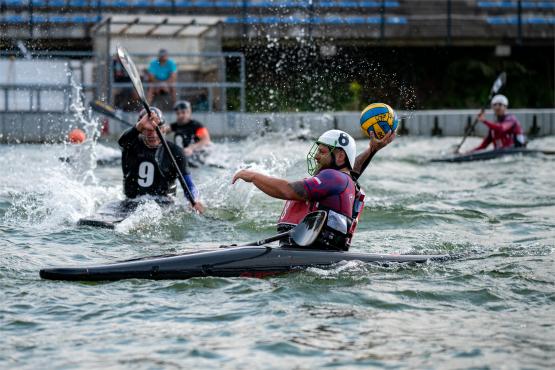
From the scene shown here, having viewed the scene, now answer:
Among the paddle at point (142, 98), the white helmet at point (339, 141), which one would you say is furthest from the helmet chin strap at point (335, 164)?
the paddle at point (142, 98)

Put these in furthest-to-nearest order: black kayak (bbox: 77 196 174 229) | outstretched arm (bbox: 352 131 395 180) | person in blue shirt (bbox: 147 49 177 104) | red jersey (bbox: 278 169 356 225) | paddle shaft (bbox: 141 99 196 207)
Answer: person in blue shirt (bbox: 147 49 177 104)
paddle shaft (bbox: 141 99 196 207)
black kayak (bbox: 77 196 174 229)
outstretched arm (bbox: 352 131 395 180)
red jersey (bbox: 278 169 356 225)

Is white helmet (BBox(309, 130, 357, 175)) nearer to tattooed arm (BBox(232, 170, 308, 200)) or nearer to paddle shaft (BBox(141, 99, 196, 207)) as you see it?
tattooed arm (BBox(232, 170, 308, 200))

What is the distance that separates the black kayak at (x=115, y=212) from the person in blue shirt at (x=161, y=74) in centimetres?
1081

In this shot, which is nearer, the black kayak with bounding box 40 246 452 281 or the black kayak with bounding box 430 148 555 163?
the black kayak with bounding box 40 246 452 281

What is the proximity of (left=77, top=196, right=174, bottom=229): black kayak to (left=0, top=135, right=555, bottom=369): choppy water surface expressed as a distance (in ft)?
0.35

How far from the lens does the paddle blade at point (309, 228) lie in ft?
25.7

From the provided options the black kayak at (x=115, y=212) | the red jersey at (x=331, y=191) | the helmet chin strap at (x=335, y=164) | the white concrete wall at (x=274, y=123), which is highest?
the white concrete wall at (x=274, y=123)

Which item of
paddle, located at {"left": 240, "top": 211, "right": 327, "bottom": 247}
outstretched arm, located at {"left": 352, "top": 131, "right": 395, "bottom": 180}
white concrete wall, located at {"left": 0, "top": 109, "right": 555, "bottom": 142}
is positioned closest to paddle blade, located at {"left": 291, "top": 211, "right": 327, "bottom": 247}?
paddle, located at {"left": 240, "top": 211, "right": 327, "bottom": 247}

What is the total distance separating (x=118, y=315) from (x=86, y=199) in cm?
503

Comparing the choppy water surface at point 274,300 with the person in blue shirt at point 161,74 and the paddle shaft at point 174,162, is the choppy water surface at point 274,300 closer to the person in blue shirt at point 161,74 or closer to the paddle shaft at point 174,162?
the paddle shaft at point 174,162

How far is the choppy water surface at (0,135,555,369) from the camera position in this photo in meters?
6.23

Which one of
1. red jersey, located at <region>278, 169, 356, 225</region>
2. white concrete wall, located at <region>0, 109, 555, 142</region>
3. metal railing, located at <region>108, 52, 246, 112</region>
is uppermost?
metal railing, located at <region>108, 52, 246, 112</region>

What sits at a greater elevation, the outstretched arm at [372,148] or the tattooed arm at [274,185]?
the outstretched arm at [372,148]

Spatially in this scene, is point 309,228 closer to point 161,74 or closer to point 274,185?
point 274,185
